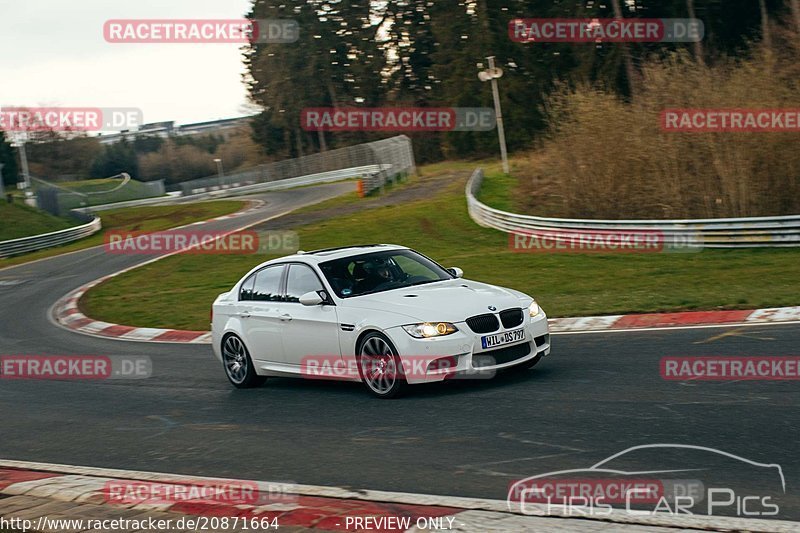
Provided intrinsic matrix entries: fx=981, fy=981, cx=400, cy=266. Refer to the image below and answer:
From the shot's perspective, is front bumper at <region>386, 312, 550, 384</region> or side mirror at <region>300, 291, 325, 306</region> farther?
side mirror at <region>300, 291, 325, 306</region>

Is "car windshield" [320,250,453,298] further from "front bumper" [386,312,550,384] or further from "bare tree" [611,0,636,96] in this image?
"bare tree" [611,0,636,96]

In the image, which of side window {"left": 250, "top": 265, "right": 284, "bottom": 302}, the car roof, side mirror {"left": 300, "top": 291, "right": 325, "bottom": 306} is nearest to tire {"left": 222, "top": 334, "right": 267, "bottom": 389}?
side window {"left": 250, "top": 265, "right": 284, "bottom": 302}

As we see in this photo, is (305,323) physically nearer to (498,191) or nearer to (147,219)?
(498,191)

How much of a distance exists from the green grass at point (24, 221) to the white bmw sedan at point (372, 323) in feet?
122

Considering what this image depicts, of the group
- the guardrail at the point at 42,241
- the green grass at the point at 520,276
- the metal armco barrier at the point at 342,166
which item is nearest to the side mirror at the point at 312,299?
the green grass at the point at 520,276

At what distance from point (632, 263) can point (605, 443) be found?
1396 cm

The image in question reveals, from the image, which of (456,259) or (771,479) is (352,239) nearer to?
(456,259)

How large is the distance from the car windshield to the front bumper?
1.12 metres

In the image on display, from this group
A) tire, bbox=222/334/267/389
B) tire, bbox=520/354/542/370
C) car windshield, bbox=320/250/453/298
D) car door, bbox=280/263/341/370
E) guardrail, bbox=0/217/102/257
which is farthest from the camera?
guardrail, bbox=0/217/102/257

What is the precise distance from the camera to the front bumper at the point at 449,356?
29.9 ft

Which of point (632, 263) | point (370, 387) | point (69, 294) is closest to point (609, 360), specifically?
point (370, 387)

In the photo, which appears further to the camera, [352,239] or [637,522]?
[352,239]

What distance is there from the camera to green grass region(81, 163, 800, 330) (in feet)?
49.0

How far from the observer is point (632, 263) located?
67.3ft
